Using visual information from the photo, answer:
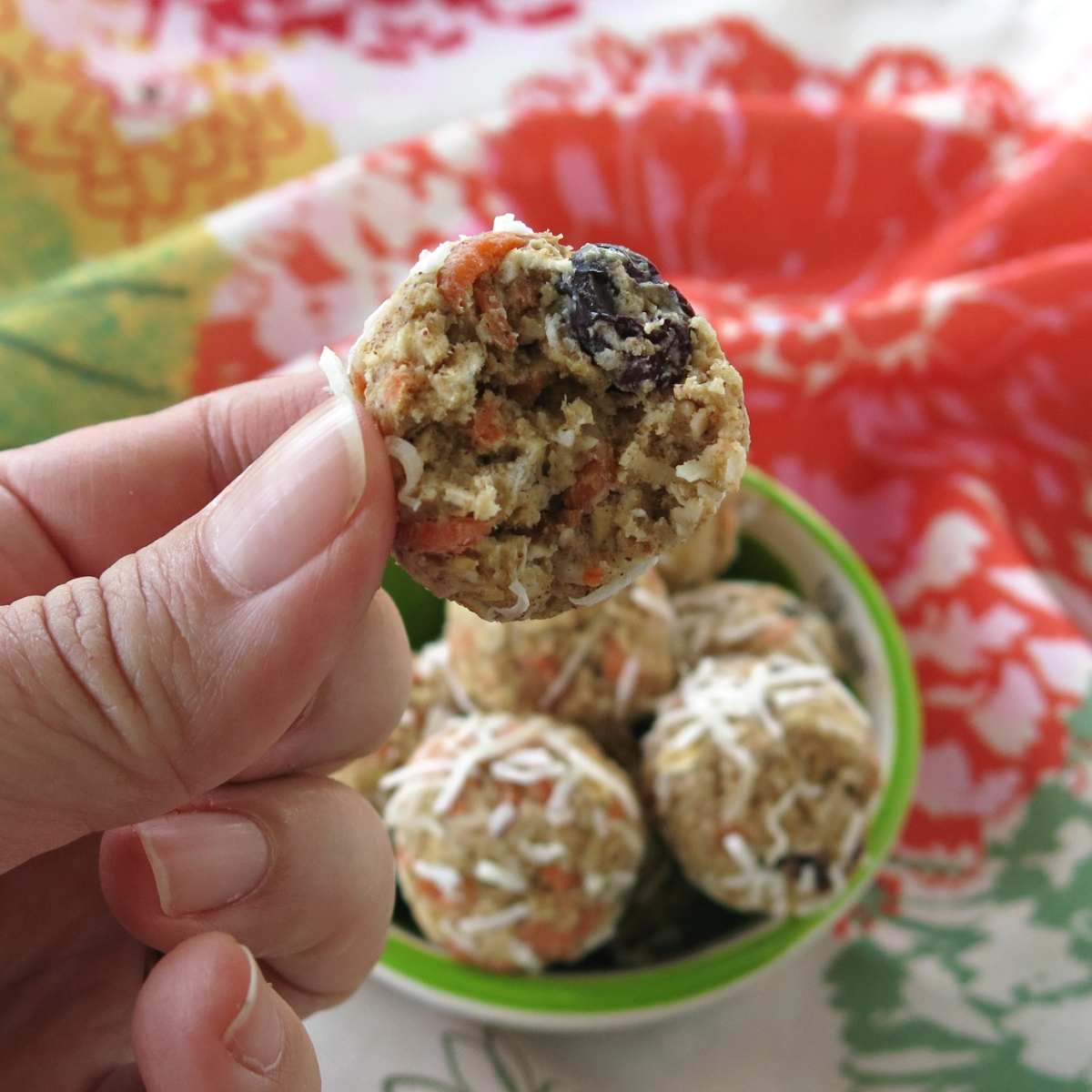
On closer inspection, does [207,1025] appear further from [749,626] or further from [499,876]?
[749,626]

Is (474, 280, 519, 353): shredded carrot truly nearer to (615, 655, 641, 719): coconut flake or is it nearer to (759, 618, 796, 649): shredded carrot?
(615, 655, 641, 719): coconut flake

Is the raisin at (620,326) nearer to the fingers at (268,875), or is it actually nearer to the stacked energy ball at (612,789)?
the stacked energy ball at (612,789)

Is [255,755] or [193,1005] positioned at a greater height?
[255,755]

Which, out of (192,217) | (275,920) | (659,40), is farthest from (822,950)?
(659,40)

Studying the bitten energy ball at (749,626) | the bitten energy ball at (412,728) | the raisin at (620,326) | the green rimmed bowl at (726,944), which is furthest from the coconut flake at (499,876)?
the raisin at (620,326)

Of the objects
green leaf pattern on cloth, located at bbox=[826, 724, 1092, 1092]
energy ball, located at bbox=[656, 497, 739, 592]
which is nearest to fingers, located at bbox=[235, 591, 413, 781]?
energy ball, located at bbox=[656, 497, 739, 592]

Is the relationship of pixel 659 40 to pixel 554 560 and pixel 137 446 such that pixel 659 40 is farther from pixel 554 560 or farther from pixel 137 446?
pixel 554 560

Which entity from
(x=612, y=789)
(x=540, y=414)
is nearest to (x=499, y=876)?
(x=612, y=789)
